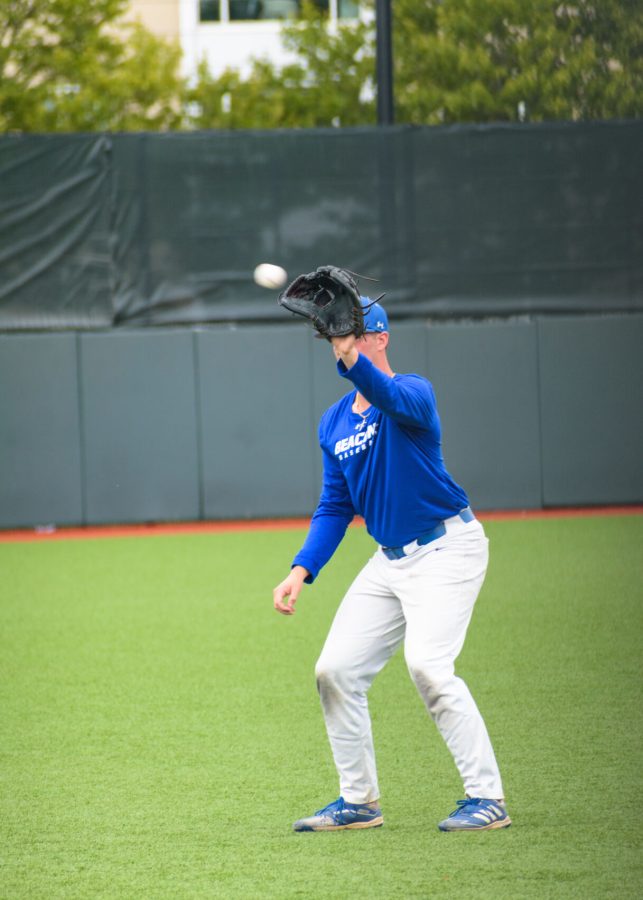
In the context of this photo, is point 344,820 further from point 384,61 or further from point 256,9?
point 256,9

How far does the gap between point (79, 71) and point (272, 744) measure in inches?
1059

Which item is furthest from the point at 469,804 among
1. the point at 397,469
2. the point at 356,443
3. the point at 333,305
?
the point at 333,305

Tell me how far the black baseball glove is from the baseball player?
0.68 feet

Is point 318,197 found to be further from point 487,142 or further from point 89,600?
point 89,600

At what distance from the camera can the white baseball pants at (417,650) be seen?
14.8 feet

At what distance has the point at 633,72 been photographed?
14852 millimetres

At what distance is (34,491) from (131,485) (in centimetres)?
105

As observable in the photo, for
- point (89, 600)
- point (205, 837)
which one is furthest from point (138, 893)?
point (89, 600)

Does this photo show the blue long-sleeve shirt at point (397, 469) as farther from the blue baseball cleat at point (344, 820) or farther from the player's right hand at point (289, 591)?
the blue baseball cleat at point (344, 820)

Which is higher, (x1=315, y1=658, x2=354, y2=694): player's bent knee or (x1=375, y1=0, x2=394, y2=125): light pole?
(x1=375, y1=0, x2=394, y2=125): light pole

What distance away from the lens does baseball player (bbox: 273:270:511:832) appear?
4.54 metres

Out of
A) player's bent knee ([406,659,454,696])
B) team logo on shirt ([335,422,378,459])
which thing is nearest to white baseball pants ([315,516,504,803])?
player's bent knee ([406,659,454,696])

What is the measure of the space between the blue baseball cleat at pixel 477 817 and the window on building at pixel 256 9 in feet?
116

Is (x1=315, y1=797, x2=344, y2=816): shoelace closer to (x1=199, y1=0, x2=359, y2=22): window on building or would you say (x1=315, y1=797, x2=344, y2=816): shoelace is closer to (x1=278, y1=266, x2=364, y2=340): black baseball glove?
(x1=278, y1=266, x2=364, y2=340): black baseball glove
